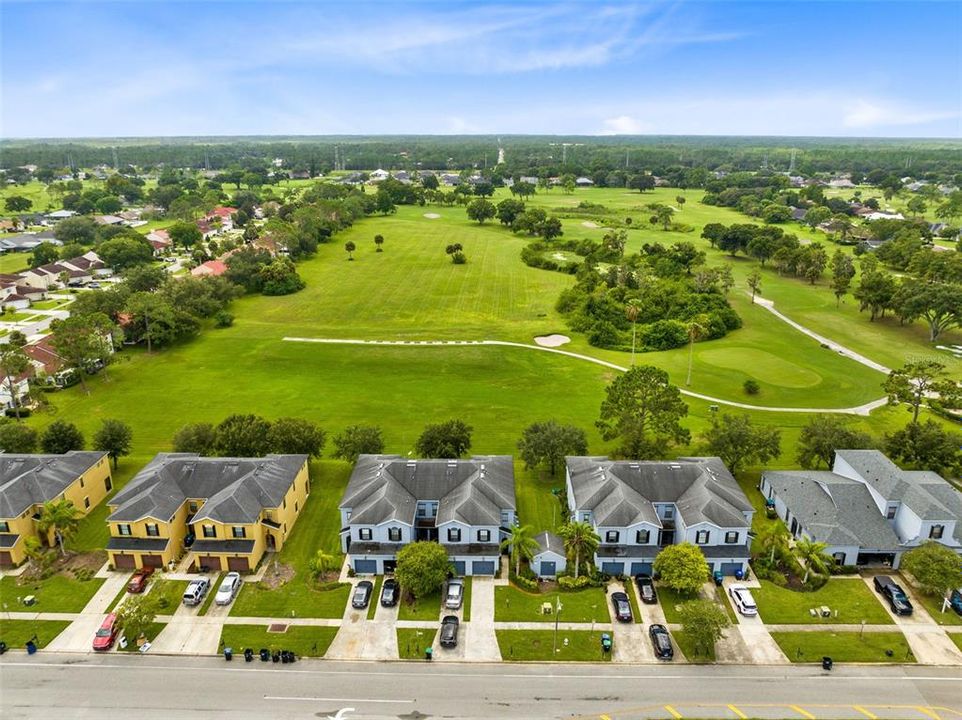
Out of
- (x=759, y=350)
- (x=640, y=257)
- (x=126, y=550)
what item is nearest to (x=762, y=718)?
(x=126, y=550)

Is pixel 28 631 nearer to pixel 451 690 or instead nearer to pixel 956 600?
pixel 451 690

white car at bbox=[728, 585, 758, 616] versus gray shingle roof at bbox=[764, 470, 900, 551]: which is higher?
gray shingle roof at bbox=[764, 470, 900, 551]

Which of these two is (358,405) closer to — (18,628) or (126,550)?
(126,550)

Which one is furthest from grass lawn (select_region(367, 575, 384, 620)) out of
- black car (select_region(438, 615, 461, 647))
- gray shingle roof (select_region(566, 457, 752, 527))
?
gray shingle roof (select_region(566, 457, 752, 527))

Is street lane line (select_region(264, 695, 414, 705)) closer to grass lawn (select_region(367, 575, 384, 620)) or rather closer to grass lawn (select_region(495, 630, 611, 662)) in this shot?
grass lawn (select_region(367, 575, 384, 620))

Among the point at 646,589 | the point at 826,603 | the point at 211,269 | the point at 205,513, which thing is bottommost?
the point at 826,603

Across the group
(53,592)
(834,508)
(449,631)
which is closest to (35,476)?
(53,592)

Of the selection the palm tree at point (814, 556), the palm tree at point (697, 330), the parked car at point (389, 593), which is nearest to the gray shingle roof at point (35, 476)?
the parked car at point (389, 593)
